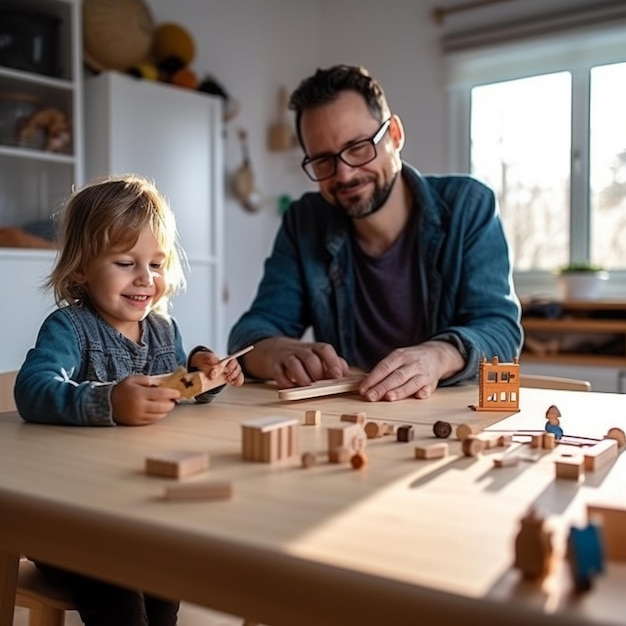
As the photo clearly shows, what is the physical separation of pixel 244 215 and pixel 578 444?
304 centimetres

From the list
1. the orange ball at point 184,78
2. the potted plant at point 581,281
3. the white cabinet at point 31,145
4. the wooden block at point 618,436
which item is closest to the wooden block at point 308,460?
the wooden block at point 618,436

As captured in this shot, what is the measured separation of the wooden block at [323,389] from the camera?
3.53 ft

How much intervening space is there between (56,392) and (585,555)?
0.65 meters

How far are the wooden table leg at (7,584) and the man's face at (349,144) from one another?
949 millimetres

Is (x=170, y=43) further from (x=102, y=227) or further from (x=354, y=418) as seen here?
(x=354, y=418)

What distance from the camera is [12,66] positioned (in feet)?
8.69

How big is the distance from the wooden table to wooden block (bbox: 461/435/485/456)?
0.01 metres

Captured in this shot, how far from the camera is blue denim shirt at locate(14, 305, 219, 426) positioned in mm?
863

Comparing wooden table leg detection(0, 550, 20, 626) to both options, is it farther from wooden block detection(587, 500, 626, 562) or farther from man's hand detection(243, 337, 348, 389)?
wooden block detection(587, 500, 626, 562)

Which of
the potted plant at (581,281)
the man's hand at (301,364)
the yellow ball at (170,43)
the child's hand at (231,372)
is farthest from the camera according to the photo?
the yellow ball at (170,43)

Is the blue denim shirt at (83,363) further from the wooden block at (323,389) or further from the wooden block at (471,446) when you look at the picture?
the wooden block at (471,446)

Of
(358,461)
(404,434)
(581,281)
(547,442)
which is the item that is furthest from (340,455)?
(581,281)

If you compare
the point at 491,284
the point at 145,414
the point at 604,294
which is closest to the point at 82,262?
the point at 145,414

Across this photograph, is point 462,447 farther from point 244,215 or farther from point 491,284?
point 244,215
